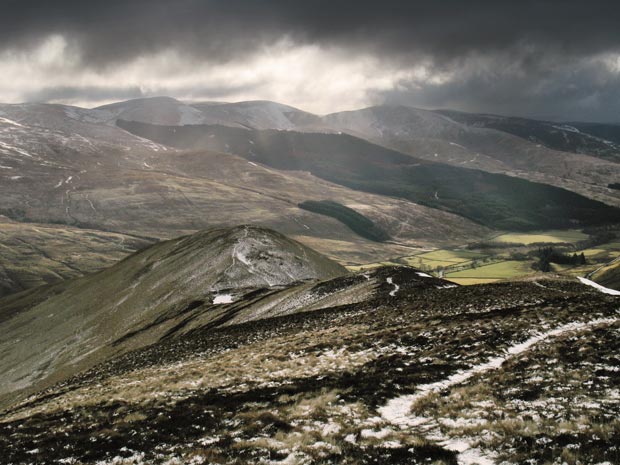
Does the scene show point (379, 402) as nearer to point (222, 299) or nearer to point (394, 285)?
point (394, 285)

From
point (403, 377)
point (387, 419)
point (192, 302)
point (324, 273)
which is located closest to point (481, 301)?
point (403, 377)

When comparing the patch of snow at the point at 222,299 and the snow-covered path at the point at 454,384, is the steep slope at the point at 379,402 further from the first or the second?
the patch of snow at the point at 222,299

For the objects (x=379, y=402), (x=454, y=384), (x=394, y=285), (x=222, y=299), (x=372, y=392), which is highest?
(x=379, y=402)

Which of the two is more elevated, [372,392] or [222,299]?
[372,392]

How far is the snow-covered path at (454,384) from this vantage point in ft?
49.6

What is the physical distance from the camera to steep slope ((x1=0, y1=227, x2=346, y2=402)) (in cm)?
8450

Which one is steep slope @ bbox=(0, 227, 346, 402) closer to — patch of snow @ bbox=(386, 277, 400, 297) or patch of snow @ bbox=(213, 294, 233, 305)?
patch of snow @ bbox=(213, 294, 233, 305)

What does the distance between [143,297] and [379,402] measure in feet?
308

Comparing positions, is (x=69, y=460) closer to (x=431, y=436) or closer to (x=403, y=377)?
(x=431, y=436)

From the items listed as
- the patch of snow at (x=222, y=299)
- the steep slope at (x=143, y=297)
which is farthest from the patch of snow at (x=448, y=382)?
the patch of snow at (x=222, y=299)

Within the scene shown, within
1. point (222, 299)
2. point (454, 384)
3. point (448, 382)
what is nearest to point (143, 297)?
point (222, 299)

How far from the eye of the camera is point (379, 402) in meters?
21.3

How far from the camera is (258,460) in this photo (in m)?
16.2

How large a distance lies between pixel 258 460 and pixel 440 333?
67.7 ft
